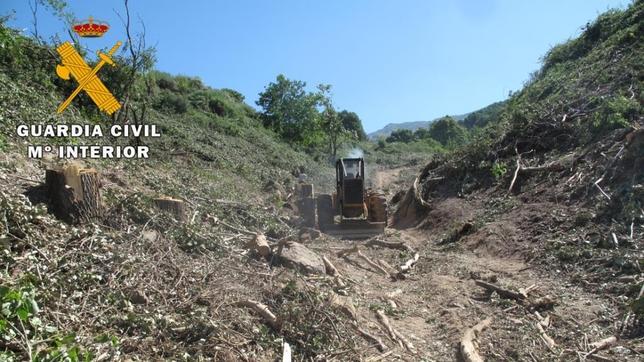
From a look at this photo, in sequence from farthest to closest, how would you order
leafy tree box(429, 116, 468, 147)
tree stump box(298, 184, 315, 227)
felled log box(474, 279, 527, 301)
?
leafy tree box(429, 116, 468, 147) < tree stump box(298, 184, 315, 227) < felled log box(474, 279, 527, 301)

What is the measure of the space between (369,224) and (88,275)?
8.29 metres

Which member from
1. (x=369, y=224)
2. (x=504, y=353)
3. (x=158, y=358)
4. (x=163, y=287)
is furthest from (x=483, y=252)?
(x=158, y=358)

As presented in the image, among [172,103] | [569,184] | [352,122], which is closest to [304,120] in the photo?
[172,103]

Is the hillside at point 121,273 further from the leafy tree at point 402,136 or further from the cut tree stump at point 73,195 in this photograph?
the leafy tree at point 402,136

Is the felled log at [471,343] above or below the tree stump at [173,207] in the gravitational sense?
below

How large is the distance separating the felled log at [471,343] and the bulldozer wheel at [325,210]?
7036 mm

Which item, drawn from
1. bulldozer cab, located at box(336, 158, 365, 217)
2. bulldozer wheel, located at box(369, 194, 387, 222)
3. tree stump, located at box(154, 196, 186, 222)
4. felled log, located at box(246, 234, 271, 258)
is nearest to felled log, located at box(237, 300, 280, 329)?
felled log, located at box(246, 234, 271, 258)

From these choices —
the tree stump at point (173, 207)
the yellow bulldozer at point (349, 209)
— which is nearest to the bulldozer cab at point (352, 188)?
the yellow bulldozer at point (349, 209)

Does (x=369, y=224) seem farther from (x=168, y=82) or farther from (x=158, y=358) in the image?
(x=168, y=82)

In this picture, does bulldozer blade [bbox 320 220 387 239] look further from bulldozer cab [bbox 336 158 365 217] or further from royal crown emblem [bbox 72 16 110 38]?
royal crown emblem [bbox 72 16 110 38]

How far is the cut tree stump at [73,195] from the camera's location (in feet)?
17.9

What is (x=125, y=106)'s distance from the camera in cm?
1639

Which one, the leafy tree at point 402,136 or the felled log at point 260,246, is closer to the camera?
the felled log at point 260,246

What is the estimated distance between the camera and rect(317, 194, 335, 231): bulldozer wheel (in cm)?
1254
